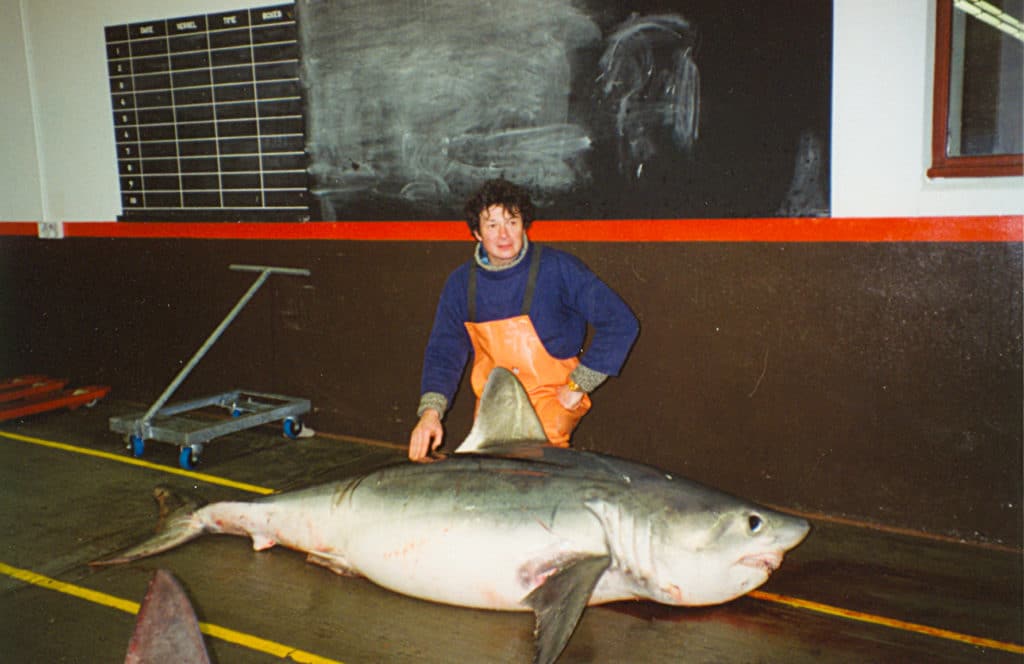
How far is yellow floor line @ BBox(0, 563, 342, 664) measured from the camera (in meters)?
2.52

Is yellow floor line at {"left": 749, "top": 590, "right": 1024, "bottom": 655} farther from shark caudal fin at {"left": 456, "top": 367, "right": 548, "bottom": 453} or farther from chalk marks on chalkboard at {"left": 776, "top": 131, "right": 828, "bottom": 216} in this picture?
chalk marks on chalkboard at {"left": 776, "top": 131, "right": 828, "bottom": 216}

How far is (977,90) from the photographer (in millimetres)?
3346

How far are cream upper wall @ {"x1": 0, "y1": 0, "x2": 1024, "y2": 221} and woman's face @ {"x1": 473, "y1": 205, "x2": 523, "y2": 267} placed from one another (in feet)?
5.00

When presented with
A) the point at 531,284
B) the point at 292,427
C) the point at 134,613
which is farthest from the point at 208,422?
the point at 531,284

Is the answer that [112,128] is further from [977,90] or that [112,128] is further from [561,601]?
[977,90]

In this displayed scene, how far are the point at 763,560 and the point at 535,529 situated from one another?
2.41 ft

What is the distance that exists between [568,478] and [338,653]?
0.95 metres

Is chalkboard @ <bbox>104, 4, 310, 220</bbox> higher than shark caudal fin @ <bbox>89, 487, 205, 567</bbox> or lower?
higher

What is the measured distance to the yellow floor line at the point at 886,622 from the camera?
8.48ft

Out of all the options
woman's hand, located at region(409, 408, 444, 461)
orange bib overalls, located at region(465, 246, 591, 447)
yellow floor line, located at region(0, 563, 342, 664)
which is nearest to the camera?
yellow floor line, located at region(0, 563, 342, 664)

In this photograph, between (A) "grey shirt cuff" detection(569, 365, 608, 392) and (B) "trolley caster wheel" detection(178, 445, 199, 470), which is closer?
(A) "grey shirt cuff" detection(569, 365, 608, 392)

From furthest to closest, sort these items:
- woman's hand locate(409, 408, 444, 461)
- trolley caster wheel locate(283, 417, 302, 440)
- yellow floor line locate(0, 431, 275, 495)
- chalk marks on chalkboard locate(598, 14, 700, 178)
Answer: trolley caster wheel locate(283, 417, 302, 440), yellow floor line locate(0, 431, 275, 495), chalk marks on chalkboard locate(598, 14, 700, 178), woman's hand locate(409, 408, 444, 461)

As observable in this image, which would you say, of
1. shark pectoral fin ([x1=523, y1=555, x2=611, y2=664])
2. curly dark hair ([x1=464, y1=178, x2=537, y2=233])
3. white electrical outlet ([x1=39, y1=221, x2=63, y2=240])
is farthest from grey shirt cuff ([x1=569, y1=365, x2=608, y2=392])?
white electrical outlet ([x1=39, y1=221, x2=63, y2=240])

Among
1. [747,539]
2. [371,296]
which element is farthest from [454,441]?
[747,539]
